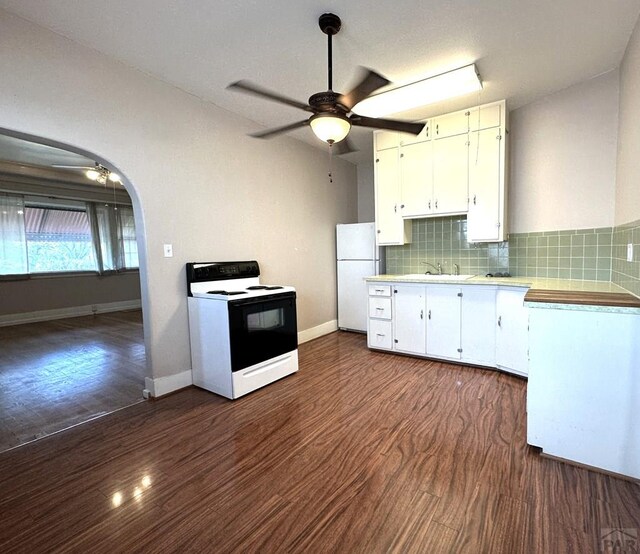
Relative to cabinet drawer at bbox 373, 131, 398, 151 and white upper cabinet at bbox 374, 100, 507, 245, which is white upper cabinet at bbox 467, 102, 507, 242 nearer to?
white upper cabinet at bbox 374, 100, 507, 245

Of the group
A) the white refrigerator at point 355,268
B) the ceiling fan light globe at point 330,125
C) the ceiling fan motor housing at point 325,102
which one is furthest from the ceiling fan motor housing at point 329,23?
the white refrigerator at point 355,268

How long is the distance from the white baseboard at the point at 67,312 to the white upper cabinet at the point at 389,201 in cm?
655

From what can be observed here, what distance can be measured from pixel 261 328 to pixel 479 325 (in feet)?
7.04

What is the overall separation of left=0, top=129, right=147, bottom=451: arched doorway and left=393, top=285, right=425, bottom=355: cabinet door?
2.59 meters

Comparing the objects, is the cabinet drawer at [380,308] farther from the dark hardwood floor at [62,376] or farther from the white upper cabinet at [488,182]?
the dark hardwood floor at [62,376]

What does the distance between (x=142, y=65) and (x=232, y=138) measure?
0.96 metres

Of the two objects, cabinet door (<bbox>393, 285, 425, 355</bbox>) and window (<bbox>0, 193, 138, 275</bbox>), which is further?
window (<bbox>0, 193, 138, 275</bbox>)

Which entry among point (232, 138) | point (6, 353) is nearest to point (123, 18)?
point (232, 138)

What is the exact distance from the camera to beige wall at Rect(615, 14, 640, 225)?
2021mm

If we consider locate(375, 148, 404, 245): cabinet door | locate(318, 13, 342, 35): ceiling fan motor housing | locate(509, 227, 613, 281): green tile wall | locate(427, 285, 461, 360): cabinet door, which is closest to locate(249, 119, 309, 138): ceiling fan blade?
locate(318, 13, 342, 35): ceiling fan motor housing

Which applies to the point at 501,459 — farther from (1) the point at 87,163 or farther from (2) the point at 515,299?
(1) the point at 87,163

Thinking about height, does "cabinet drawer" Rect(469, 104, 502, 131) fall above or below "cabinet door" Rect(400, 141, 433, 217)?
above

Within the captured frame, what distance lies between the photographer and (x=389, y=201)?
384 cm

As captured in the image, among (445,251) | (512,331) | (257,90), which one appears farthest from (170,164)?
(512,331)
